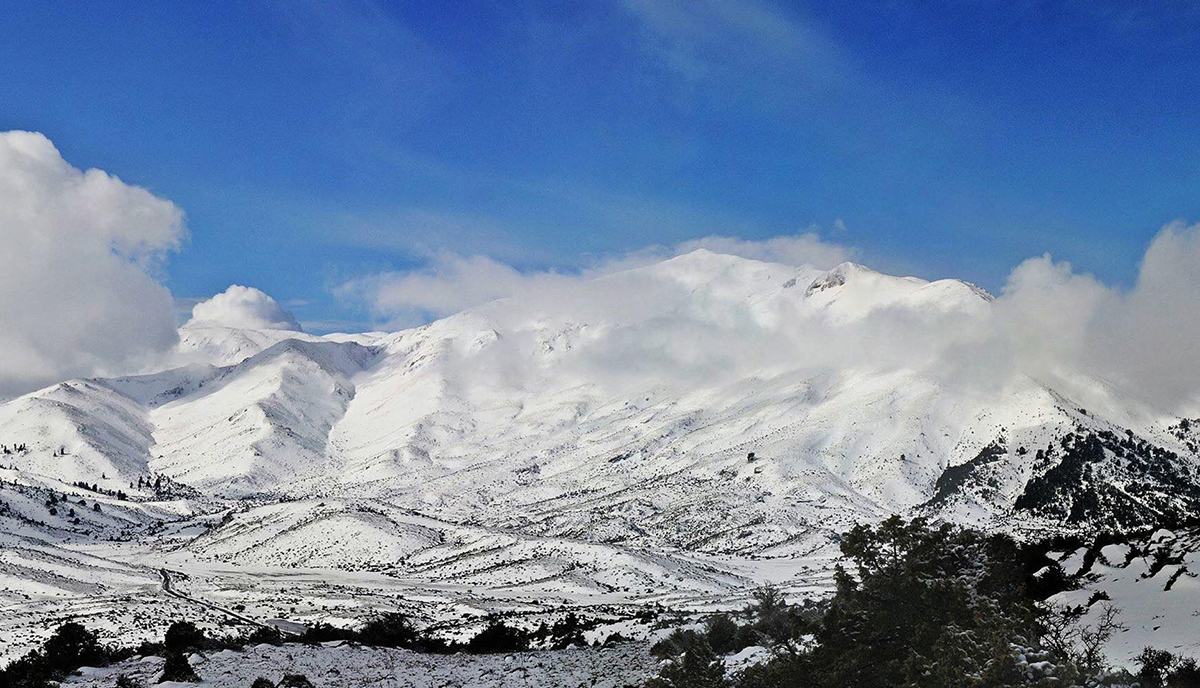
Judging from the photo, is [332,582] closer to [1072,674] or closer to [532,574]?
[532,574]

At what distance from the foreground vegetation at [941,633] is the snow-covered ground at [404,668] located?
10.3 meters

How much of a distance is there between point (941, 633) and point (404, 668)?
2096cm

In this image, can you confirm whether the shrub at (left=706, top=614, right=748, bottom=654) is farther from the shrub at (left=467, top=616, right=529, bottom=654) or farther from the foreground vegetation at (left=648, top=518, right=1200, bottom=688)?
the foreground vegetation at (left=648, top=518, right=1200, bottom=688)

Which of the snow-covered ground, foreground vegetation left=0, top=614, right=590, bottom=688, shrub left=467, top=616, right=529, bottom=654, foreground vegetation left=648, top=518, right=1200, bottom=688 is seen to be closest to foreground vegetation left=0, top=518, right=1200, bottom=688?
foreground vegetation left=648, top=518, right=1200, bottom=688

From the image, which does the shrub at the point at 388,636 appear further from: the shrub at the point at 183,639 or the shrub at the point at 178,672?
the shrub at the point at 178,672

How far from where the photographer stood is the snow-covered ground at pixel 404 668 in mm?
24266

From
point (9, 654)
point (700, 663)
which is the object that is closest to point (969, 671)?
point (700, 663)

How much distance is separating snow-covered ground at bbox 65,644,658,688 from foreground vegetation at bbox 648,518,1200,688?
1032 cm

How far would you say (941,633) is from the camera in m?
11.9

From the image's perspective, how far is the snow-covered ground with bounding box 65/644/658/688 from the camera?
24.3m

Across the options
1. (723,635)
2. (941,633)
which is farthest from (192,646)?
(941,633)

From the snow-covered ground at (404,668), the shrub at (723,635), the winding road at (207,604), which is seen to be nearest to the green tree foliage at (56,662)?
the snow-covered ground at (404,668)

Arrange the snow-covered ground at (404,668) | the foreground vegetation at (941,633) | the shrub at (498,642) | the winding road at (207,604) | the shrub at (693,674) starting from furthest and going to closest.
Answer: the winding road at (207,604) < the shrub at (498,642) < the snow-covered ground at (404,668) < the shrub at (693,674) < the foreground vegetation at (941,633)

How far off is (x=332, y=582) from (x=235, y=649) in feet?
278
